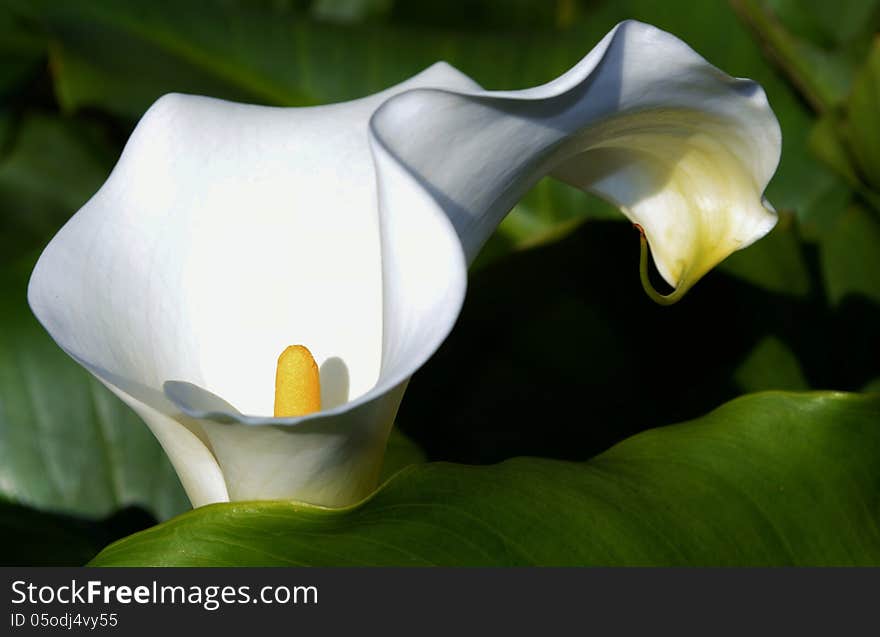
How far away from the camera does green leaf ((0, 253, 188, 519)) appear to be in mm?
854

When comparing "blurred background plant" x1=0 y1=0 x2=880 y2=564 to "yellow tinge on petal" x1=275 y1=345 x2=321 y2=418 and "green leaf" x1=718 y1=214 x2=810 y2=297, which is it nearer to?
"green leaf" x1=718 y1=214 x2=810 y2=297

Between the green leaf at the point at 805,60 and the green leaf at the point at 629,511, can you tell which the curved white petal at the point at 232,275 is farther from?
the green leaf at the point at 805,60

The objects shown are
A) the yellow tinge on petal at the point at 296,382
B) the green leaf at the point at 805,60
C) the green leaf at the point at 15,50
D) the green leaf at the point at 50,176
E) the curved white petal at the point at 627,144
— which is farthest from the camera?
the green leaf at the point at 15,50

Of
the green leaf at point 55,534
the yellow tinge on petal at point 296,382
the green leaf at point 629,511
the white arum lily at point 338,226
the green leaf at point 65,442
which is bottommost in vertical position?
the green leaf at point 55,534

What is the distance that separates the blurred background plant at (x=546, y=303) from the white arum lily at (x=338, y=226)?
20 centimetres

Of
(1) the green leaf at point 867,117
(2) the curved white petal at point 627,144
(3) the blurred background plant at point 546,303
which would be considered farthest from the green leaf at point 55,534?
(1) the green leaf at point 867,117

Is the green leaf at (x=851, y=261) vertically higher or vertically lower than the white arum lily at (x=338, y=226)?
lower

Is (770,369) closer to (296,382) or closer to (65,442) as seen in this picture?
(296,382)

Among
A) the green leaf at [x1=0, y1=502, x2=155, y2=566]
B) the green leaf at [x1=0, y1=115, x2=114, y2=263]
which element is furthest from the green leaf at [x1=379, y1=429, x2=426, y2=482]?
the green leaf at [x1=0, y1=115, x2=114, y2=263]

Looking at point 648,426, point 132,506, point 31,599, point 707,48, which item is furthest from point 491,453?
point 707,48

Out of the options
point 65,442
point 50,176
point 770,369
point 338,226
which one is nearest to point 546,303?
point 770,369

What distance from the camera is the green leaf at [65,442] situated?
854 millimetres

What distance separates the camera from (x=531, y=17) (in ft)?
5.04

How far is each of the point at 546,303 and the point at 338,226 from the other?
12.7 inches
